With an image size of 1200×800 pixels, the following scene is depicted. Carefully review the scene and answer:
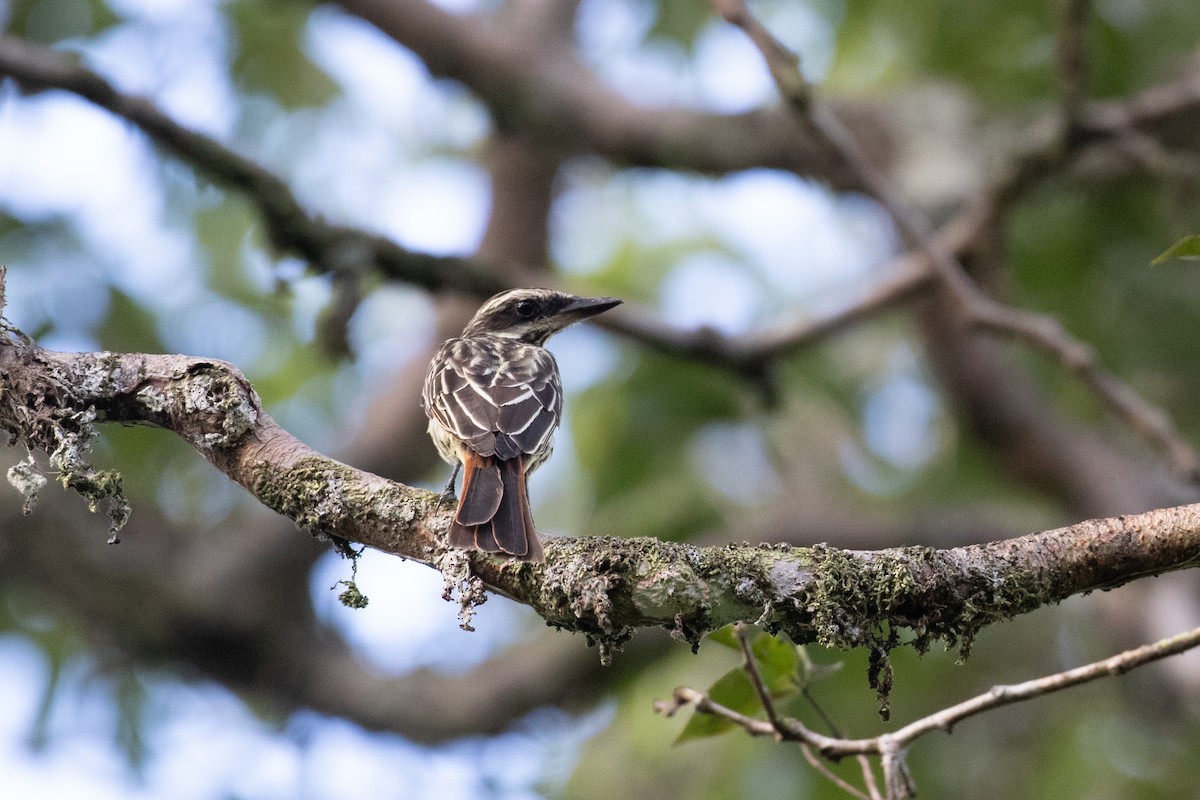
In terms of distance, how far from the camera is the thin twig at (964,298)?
18.4 ft

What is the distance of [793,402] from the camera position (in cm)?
1031

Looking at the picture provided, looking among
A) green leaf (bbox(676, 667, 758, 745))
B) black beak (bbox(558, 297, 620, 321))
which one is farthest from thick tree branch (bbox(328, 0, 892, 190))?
green leaf (bbox(676, 667, 758, 745))

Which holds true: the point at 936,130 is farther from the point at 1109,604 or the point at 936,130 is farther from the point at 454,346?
the point at 454,346

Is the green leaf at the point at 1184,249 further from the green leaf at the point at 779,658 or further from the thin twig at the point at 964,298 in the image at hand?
the thin twig at the point at 964,298

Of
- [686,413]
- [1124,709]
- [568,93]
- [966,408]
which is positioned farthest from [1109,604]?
[568,93]

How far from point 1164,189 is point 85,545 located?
282 inches

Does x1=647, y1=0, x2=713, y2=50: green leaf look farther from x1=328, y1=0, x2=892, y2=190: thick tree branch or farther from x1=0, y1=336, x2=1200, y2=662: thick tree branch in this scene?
x1=0, y1=336, x2=1200, y2=662: thick tree branch

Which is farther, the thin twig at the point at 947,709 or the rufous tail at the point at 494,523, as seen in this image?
the rufous tail at the point at 494,523

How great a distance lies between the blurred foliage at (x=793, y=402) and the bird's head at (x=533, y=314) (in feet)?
2.81

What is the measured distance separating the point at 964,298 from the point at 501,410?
280 cm

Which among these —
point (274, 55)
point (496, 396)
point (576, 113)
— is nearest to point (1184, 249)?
point (496, 396)

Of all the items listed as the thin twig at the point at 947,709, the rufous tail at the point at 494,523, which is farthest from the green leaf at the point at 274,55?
the thin twig at the point at 947,709

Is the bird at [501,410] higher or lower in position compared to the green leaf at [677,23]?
lower

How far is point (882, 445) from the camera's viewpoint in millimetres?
10438
